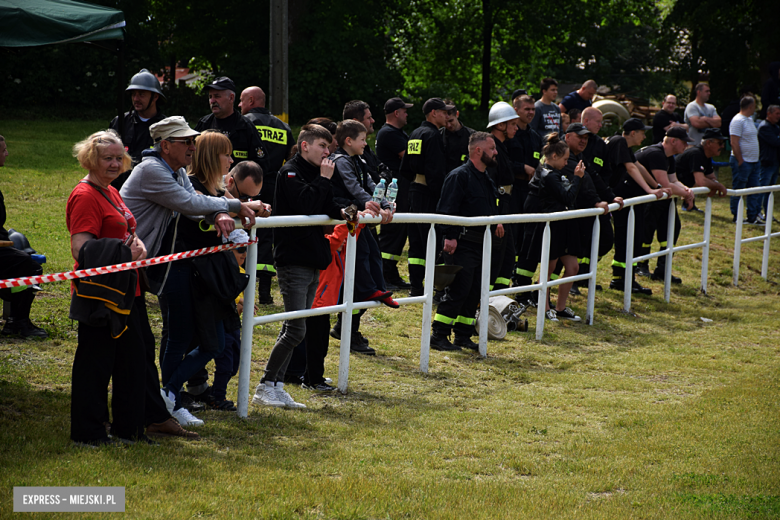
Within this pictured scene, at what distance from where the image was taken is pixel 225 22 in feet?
88.2

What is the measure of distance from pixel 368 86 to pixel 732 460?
2182 cm

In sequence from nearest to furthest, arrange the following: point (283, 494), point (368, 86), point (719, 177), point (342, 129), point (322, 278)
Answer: point (283, 494)
point (322, 278)
point (342, 129)
point (719, 177)
point (368, 86)

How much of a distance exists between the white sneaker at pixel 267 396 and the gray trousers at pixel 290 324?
0.05 meters

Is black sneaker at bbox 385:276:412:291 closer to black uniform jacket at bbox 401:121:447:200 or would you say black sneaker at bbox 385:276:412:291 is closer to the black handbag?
black uniform jacket at bbox 401:121:447:200

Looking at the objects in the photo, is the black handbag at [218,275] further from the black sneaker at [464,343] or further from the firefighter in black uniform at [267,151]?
the firefighter in black uniform at [267,151]

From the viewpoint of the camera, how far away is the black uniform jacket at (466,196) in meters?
7.78

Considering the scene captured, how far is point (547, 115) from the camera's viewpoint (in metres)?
12.3

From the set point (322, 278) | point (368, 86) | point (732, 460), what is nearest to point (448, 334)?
point (322, 278)

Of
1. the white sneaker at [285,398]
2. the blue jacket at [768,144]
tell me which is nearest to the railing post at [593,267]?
the white sneaker at [285,398]

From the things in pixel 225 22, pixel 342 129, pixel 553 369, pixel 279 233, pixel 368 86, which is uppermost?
pixel 225 22

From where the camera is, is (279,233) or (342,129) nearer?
(279,233)

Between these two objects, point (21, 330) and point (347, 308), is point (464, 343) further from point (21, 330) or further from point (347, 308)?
point (21, 330)

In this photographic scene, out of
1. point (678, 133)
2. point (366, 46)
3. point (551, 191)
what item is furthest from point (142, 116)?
point (366, 46)

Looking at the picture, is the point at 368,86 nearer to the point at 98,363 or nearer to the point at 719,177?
the point at 719,177
